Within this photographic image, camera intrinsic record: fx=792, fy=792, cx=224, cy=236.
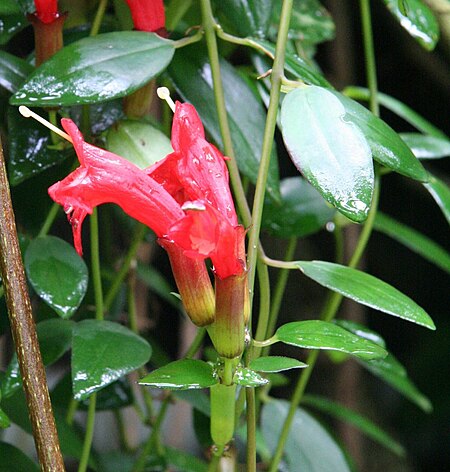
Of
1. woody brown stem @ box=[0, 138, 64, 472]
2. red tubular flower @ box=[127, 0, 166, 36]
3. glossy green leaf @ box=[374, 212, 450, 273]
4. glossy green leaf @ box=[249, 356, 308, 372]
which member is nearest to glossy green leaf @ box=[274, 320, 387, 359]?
glossy green leaf @ box=[249, 356, 308, 372]

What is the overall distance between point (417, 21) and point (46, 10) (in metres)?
Result: 0.26

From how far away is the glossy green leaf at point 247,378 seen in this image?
0.40 metres

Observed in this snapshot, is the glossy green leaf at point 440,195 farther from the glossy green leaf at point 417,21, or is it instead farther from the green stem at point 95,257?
the green stem at point 95,257

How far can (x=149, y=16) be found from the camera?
54 cm

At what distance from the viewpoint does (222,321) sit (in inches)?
15.9

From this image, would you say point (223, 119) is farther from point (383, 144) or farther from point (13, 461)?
point (13, 461)

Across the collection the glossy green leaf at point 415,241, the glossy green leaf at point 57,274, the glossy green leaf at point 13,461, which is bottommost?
the glossy green leaf at point 13,461

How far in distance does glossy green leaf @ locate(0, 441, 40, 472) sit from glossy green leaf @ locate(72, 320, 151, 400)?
0.53 ft

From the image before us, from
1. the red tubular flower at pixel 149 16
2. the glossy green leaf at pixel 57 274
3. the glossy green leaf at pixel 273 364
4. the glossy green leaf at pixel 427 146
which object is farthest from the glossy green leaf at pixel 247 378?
the glossy green leaf at pixel 427 146

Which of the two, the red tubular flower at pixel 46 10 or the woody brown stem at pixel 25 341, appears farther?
the red tubular flower at pixel 46 10

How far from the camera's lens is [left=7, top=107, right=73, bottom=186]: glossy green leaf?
0.55m

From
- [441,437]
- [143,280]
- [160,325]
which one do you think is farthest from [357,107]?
[441,437]

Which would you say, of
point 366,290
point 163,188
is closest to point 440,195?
point 366,290

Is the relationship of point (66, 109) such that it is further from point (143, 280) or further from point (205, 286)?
point (143, 280)
